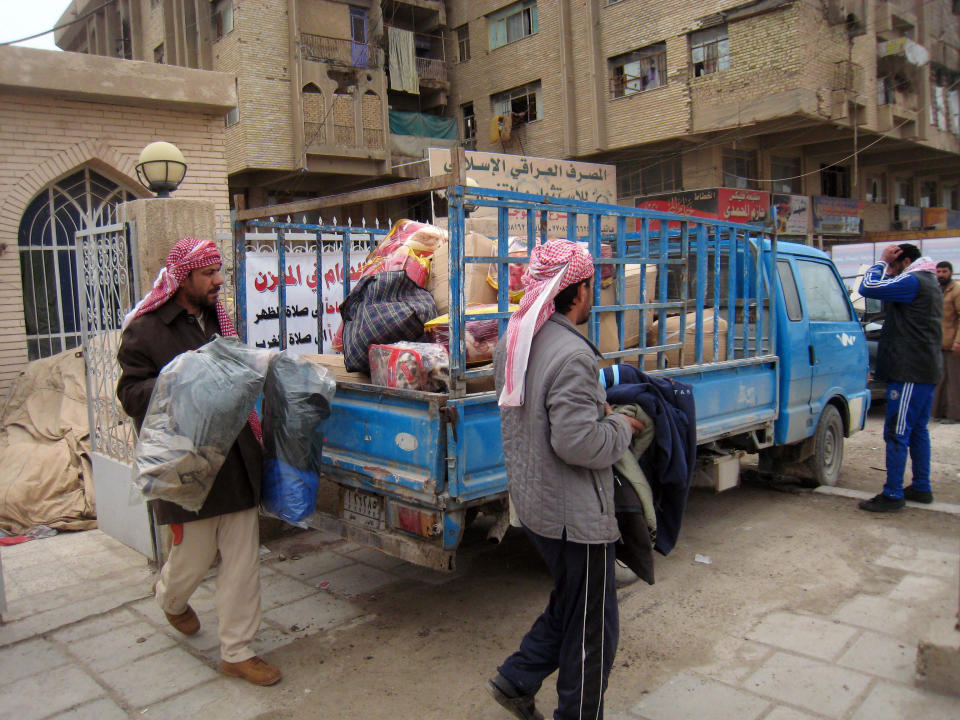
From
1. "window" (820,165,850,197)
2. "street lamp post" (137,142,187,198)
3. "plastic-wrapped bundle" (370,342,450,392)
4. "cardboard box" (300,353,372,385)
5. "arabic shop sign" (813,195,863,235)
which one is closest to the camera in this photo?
"plastic-wrapped bundle" (370,342,450,392)

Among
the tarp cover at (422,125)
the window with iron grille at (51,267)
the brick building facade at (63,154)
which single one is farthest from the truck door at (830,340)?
the tarp cover at (422,125)

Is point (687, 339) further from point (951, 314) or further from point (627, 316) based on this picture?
point (951, 314)

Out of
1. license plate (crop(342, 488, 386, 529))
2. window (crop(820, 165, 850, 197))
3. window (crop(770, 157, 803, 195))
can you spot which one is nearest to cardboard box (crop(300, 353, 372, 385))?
license plate (crop(342, 488, 386, 529))

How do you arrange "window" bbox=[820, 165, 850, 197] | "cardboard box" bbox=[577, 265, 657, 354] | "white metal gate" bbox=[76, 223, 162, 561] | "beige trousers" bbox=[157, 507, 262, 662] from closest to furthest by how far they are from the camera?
"beige trousers" bbox=[157, 507, 262, 662] < "cardboard box" bbox=[577, 265, 657, 354] < "white metal gate" bbox=[76, 223, 162, 561] < "window" bbox=[820, 165, 850, 197]

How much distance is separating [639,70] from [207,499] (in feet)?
64.0

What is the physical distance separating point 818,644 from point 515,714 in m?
1.56

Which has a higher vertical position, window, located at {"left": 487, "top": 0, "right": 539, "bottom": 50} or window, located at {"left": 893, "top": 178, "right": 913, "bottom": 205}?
window, located at {"left": 487, "top": 0, "right": 539, "bottom": 50}

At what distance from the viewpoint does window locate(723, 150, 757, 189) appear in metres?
19.0

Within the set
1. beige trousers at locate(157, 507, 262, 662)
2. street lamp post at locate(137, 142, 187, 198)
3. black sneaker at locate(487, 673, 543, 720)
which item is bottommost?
black sneaker at locate(487, 673, 543, 720)

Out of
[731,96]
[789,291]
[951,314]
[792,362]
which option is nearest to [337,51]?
[731,96]

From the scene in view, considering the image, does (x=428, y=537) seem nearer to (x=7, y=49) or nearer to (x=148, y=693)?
(x=148, y=693)

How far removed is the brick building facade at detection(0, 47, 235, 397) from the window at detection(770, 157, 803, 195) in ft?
53.4

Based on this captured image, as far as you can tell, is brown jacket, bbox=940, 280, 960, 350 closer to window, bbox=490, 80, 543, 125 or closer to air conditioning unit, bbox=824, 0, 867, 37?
air conditioning unit, bbox=824, 0, 867, 37

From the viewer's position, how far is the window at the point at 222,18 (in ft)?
62.9
